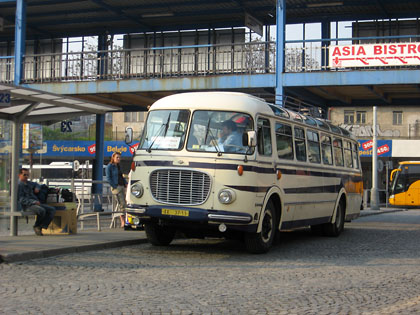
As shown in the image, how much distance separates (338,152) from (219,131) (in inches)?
250

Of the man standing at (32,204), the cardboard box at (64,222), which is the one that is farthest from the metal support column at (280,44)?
the man standing at (32,204)

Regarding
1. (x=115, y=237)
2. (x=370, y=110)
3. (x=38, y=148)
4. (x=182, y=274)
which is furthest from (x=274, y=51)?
(x=370, y=110)

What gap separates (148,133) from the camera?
13102 millimetres

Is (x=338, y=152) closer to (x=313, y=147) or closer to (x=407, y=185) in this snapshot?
(x=313, y=147)

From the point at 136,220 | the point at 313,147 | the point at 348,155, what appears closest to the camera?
the point at 136,220

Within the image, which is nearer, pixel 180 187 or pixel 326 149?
pixel 180 187

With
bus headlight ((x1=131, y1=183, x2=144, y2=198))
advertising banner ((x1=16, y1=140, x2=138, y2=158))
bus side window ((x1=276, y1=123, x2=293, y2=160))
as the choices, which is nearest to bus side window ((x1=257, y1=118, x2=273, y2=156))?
bus side window ((x1=276, y1=123, x2=293, y2=160))

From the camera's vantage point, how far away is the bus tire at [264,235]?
1266cm

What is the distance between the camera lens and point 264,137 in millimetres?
13023

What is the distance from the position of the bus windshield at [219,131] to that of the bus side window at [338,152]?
5622mm

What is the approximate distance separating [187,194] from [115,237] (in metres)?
3.18

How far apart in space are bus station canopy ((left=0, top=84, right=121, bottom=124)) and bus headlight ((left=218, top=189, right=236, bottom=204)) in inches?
152

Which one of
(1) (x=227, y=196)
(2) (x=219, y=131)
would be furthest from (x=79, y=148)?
(1) (x=227, y=196)

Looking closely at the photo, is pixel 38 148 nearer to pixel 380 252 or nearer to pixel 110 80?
pixel 110 80
